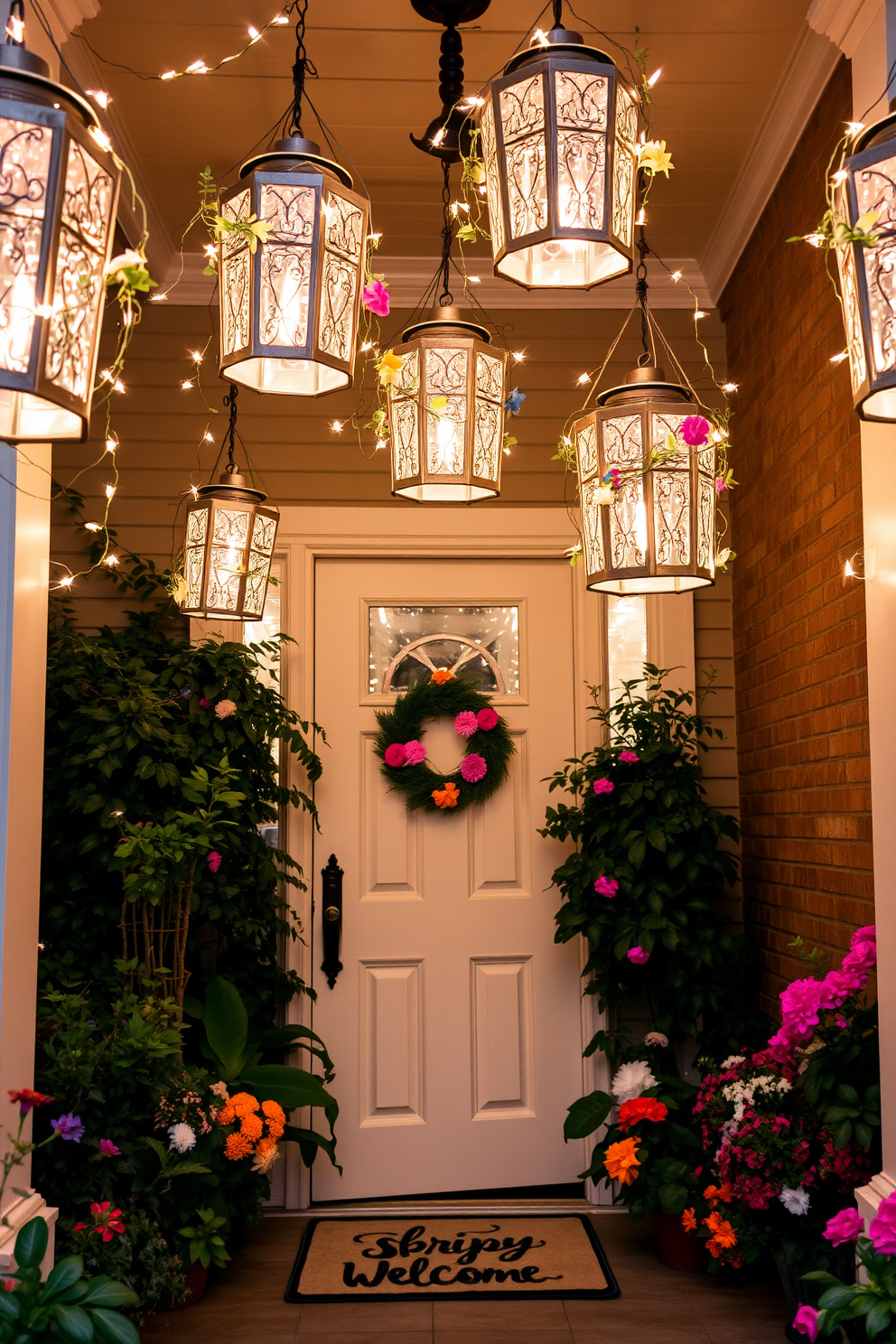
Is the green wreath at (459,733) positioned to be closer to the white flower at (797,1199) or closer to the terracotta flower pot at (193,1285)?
the terracotta flower pot at (193,1285)

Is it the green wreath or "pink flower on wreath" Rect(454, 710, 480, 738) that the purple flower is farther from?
"pink flower on wreath" Rect(454, 710, 480, 738)

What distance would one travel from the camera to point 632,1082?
3.08 meters

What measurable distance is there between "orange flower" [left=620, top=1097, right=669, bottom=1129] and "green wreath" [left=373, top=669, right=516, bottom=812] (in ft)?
3.62

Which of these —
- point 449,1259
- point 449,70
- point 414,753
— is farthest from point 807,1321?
point 449,70

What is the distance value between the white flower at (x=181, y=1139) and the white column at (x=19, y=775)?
516mm

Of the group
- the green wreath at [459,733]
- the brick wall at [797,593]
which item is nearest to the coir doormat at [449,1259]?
the brick wall at [797,593]

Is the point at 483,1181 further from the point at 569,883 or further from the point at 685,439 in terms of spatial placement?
the point at 685,439

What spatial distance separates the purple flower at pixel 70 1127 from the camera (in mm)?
1996

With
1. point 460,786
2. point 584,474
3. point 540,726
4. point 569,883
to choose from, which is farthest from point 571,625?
point 584,474

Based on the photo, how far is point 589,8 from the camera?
101 inches

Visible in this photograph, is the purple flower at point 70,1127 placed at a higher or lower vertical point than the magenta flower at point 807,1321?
higher

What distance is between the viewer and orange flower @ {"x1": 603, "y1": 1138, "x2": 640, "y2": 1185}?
2852mm

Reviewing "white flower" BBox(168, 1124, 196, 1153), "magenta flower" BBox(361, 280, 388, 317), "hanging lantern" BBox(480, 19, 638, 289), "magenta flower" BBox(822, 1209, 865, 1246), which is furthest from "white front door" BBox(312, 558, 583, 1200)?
"hanging lantern" BBox(480, 19, 638, 289)

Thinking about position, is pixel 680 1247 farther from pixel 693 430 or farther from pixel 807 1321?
pixel 693 430
